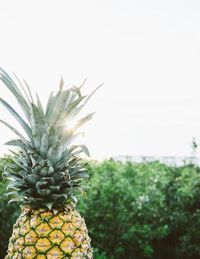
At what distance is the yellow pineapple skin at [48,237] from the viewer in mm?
3363

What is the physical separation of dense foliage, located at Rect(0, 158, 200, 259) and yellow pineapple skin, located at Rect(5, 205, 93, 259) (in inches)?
177

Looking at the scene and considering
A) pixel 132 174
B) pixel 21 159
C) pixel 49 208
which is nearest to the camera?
pixel 49 208

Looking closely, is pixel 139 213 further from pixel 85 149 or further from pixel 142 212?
pixel 85 149

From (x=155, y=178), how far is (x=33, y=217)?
6.64 m

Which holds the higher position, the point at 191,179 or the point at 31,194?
the point at 191,179

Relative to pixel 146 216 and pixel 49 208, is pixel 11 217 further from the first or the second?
pixel 49 208

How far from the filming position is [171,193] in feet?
33.7

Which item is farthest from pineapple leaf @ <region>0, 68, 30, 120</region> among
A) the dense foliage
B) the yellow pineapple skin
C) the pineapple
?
the dense foliage

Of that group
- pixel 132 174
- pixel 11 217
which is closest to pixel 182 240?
pixel 132 174

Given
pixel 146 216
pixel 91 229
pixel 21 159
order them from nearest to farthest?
pixel 21 159, pixel 91 229, pixel 146 216

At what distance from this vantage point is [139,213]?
9.16 metres

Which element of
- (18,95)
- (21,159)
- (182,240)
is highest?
(18,95)

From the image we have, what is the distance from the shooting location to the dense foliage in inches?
347

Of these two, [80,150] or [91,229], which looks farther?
[91,229]
